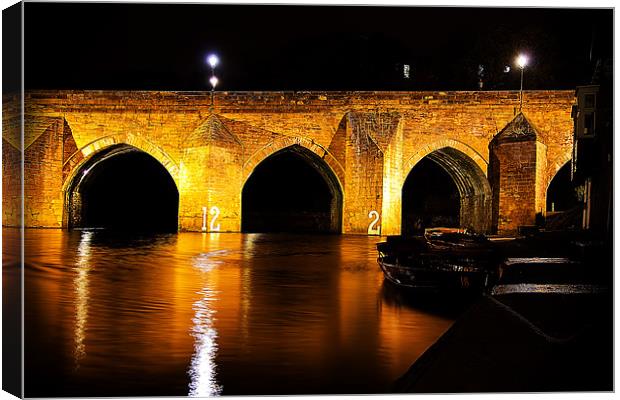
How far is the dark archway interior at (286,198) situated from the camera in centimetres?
3462

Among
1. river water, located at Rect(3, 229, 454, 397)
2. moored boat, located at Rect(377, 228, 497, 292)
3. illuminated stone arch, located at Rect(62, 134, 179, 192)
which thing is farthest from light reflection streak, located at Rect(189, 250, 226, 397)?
illuminated stone arch, located at Rect(62, 134, 179, 192)

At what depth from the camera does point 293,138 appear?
27062 millimetres

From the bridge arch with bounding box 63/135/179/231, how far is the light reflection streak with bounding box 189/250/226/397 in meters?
17.3

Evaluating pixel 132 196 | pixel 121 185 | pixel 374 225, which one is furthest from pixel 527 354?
pixel 132 196

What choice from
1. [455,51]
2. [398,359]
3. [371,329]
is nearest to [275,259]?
[371,329]

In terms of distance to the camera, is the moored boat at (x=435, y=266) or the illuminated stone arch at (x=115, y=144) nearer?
the moored boat at (x=435, y=266)

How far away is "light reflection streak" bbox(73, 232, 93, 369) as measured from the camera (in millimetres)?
7153

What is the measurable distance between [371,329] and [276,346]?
5.06 ft

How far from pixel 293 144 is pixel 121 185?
40.3 ft

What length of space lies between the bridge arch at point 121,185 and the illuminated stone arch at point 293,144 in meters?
2.82

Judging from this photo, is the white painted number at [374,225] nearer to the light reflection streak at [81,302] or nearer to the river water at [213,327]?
the river water at [213,327]

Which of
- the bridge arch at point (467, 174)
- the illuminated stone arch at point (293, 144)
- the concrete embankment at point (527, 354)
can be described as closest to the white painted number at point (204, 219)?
the illuminated stone arch at point (293, 144)

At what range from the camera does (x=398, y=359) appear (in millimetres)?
7262

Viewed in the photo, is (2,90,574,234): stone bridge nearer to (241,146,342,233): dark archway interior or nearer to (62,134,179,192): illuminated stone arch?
(62,134,179,192): illuminated stone arch
